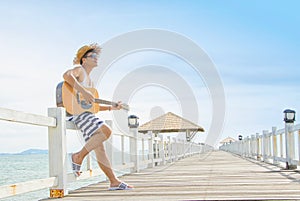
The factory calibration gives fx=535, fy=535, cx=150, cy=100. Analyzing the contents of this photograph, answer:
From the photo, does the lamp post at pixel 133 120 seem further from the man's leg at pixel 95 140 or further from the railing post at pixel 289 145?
the man's leg at pixel 95 140

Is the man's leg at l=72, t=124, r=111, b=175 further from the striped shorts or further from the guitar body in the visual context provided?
the guitar body

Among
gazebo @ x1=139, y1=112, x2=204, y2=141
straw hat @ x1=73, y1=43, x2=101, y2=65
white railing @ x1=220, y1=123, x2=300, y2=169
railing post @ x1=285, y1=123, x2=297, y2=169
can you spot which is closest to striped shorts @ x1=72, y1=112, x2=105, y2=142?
straw hat @ x1=73, y1=43, x2=101, y2=65

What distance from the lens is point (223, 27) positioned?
12.7 meters

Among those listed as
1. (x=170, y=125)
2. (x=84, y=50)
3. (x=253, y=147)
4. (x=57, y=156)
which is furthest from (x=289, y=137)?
(x=170, y=125)

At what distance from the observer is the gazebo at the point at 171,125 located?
29938mm

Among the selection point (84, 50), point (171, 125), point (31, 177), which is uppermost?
point (171, 125)

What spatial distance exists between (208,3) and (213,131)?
762cm

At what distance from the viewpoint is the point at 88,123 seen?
15.7 ft

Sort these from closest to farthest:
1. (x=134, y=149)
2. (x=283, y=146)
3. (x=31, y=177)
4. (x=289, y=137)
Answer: (x=134, y=149) → (x=289, y=137) → (x=283, y=146) → (x=31, y=177)

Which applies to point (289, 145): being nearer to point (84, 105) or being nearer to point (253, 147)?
point (84, 105)

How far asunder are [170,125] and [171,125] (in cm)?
8

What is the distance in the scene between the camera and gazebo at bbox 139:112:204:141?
98.2ft

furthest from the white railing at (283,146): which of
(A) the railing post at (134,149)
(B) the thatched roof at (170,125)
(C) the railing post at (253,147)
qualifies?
(B) the thatched roof at (170,125)

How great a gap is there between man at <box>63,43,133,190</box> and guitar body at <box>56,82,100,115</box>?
5 centimetres
